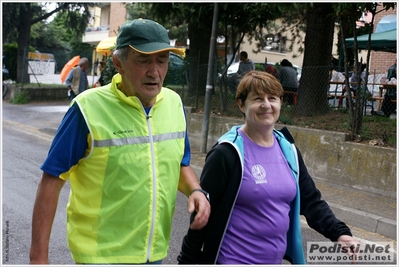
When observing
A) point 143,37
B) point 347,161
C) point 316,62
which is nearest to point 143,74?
point 143,37

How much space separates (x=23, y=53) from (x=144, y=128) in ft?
73.5

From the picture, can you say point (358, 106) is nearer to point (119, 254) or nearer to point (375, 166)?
point (375, 166)

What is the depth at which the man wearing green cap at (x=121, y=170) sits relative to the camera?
94.5 inches

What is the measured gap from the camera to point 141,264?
2484 millimetres

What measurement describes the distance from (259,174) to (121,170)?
2.31ft

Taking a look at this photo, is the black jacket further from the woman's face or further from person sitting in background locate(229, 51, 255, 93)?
person sitting in background locate(229, 51, 255, 93)

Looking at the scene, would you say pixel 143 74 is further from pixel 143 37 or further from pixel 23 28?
pixel 23 28

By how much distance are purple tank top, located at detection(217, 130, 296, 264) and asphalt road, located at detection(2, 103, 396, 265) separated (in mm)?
2781

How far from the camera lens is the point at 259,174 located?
274 cm

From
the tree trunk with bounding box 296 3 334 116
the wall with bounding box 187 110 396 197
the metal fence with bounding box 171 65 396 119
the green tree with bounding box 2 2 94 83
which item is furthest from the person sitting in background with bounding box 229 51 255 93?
the green tree with bounding box 2 2 94 83

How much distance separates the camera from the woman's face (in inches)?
112

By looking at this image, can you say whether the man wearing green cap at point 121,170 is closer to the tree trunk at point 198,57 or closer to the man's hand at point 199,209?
the man's hand at point 199,209

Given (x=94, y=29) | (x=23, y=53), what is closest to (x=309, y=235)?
(x=23, y=53)

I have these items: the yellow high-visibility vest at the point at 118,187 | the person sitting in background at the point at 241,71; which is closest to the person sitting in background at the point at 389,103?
the person sitting in background at the point at 241,71
